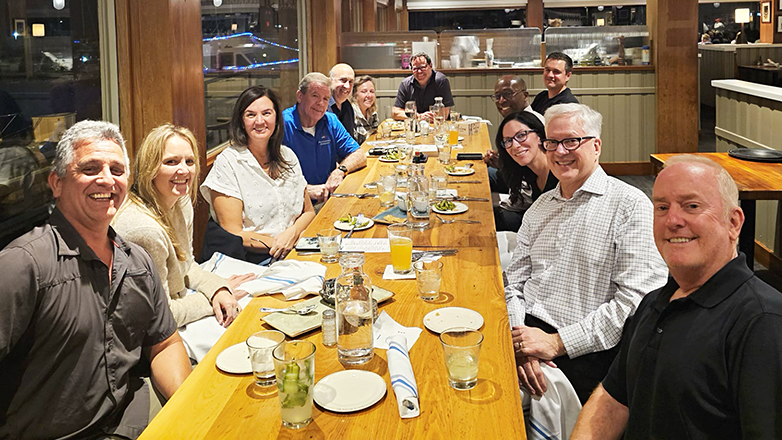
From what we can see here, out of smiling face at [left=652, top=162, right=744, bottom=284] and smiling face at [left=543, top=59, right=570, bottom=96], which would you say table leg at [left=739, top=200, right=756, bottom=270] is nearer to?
smiling face at [left=543, top=59, right=570, bottom=96]

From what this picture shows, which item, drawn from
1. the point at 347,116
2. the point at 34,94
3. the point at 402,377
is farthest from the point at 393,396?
the point at 347,116

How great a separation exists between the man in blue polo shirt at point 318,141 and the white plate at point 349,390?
279 centimetres

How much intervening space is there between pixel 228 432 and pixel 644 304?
0.97 m

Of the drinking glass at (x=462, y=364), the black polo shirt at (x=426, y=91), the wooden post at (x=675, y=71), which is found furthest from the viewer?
the wooden post at (x=675, y=71)

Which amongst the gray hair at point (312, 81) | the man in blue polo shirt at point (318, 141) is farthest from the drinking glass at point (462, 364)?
the gray hair at point (312, 81)

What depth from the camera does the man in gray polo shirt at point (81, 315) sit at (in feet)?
5.33

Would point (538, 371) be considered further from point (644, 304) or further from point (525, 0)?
point (525, 0)

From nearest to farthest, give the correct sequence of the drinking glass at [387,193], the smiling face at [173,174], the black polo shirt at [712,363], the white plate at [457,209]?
the black polo shirt at [712,363]
the smiling face at [173,174]
the white plate at [457,209]
the drinking glass at [387,193]

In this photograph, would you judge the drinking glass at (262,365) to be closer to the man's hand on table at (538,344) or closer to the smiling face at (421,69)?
the man's hand on table at (538,344)

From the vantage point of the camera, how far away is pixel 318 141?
15.1 ft

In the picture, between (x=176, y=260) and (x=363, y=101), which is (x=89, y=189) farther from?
(x=363, y=101)

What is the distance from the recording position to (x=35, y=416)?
1644mm

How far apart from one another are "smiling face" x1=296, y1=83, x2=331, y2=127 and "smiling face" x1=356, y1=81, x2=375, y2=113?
1.78 meters

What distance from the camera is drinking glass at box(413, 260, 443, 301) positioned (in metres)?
1.95
